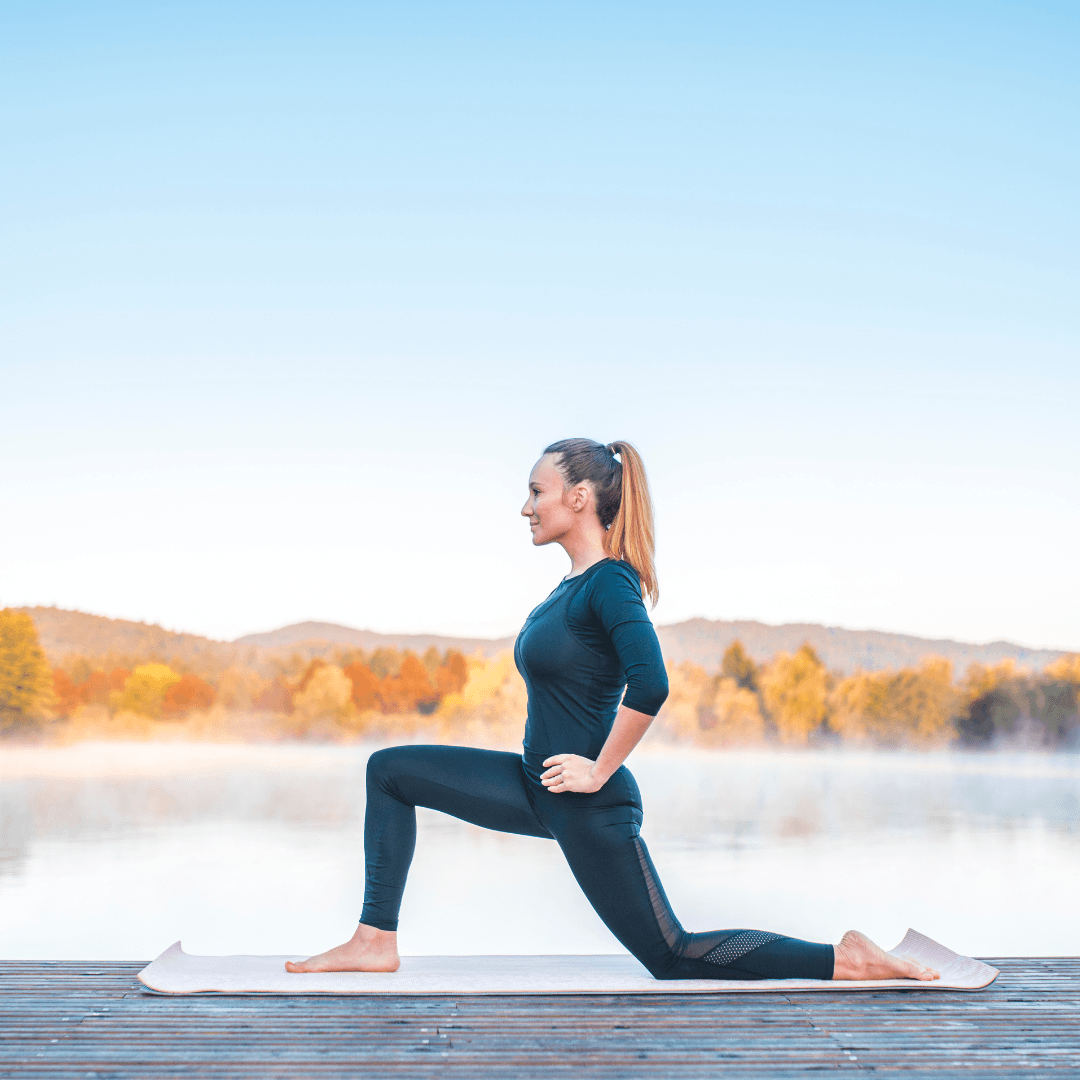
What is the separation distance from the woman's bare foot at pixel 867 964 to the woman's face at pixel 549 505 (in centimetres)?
104

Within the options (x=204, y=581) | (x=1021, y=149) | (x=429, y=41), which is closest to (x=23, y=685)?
(x=204, y=581)

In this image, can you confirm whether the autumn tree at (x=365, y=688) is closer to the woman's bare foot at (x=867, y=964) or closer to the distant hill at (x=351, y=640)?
the distant hill at (x=351, y=640)

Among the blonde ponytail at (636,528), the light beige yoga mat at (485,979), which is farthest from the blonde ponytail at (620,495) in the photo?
the light beige yoga mat at (485,979)

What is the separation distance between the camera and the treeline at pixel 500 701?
21141 mm

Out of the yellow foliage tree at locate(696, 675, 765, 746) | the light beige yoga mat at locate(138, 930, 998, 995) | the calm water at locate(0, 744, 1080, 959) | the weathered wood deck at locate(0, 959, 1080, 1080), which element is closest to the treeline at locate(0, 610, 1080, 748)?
the yellow foliage tree at locate(696, 675, 765, 746)

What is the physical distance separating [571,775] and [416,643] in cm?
2058

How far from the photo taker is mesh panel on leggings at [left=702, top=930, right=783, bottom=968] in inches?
80.6

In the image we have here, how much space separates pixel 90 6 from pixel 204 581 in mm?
17962

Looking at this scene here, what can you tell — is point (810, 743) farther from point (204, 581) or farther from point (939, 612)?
point (204, 581)

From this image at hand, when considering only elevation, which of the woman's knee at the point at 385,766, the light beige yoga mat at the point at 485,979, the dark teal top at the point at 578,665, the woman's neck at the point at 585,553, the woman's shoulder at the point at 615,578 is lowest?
the light beige yoga mat at the point at 485,979

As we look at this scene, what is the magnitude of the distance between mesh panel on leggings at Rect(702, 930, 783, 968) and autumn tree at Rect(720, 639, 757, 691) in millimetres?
22144

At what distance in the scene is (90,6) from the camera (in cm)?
1289

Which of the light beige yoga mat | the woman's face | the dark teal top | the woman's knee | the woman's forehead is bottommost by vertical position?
the light beige yoga mat

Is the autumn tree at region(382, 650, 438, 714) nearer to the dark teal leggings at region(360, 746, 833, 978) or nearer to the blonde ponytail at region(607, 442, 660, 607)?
the dark teal leggings at region(360, 746, 833, 978)
